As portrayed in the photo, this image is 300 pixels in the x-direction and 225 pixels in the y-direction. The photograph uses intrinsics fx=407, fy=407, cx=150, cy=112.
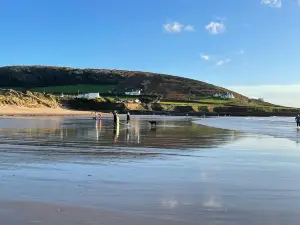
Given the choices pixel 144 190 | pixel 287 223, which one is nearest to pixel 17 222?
pixel 144 190

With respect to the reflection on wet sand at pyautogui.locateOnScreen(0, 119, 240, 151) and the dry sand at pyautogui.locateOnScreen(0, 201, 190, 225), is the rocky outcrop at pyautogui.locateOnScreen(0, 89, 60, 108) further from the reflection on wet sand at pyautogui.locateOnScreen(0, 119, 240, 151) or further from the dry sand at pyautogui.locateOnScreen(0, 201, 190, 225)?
the dry sand at pyautogui.locateOnScreen(0, 201, 190, 225)

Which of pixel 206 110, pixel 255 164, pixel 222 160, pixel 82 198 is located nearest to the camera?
pixel 82 198

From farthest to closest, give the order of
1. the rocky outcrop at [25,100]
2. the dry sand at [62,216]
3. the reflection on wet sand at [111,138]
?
the rocky outcrop at [25,100]
the reflection on wet sand at [111,138]
the dry sand at [62,216]

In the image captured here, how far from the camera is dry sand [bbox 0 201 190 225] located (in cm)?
649

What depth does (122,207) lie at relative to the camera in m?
7.52

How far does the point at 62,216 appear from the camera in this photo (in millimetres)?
6836

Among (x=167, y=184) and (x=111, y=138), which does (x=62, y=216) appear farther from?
(x=111, y=138)

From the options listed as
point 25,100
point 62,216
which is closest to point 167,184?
point 62,216

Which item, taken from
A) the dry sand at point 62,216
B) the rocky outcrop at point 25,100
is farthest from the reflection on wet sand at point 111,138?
the rocky outcrop at point 25,100

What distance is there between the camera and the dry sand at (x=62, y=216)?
649cm

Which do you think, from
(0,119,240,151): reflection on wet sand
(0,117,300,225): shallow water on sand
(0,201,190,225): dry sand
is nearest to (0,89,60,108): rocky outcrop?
(0,119,240,151): reflection on wet sand

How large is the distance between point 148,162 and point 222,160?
2.82 meters

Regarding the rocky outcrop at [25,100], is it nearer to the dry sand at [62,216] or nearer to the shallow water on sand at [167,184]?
the shallow water on sand at [167,184]

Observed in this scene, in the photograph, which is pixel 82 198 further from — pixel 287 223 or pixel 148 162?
pixel 148 162
